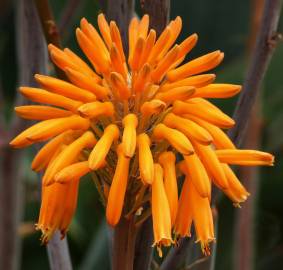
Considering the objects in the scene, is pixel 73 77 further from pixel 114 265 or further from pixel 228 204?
pixel 228 204

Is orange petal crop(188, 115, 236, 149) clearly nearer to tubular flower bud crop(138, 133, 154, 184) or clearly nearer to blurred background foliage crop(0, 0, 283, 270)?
tubular flower bud crop(138, 133, 154, 184)

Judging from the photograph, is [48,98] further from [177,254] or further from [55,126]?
[177,254]

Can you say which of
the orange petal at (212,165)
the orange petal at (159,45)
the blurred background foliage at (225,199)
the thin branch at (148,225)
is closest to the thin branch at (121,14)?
the thin branch at (148,225)

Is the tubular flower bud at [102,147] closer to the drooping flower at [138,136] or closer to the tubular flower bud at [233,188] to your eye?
the drooping flower at [138,136]

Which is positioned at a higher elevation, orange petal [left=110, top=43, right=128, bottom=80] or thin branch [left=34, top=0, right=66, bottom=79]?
thin branch [left=34, top=0, right=66, bottom=79]

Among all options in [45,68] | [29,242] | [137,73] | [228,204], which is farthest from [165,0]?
[29,242]

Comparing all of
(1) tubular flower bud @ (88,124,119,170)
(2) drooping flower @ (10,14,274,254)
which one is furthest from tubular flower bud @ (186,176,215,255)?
(1) tubular flower bud @ (88,124,119,170)
